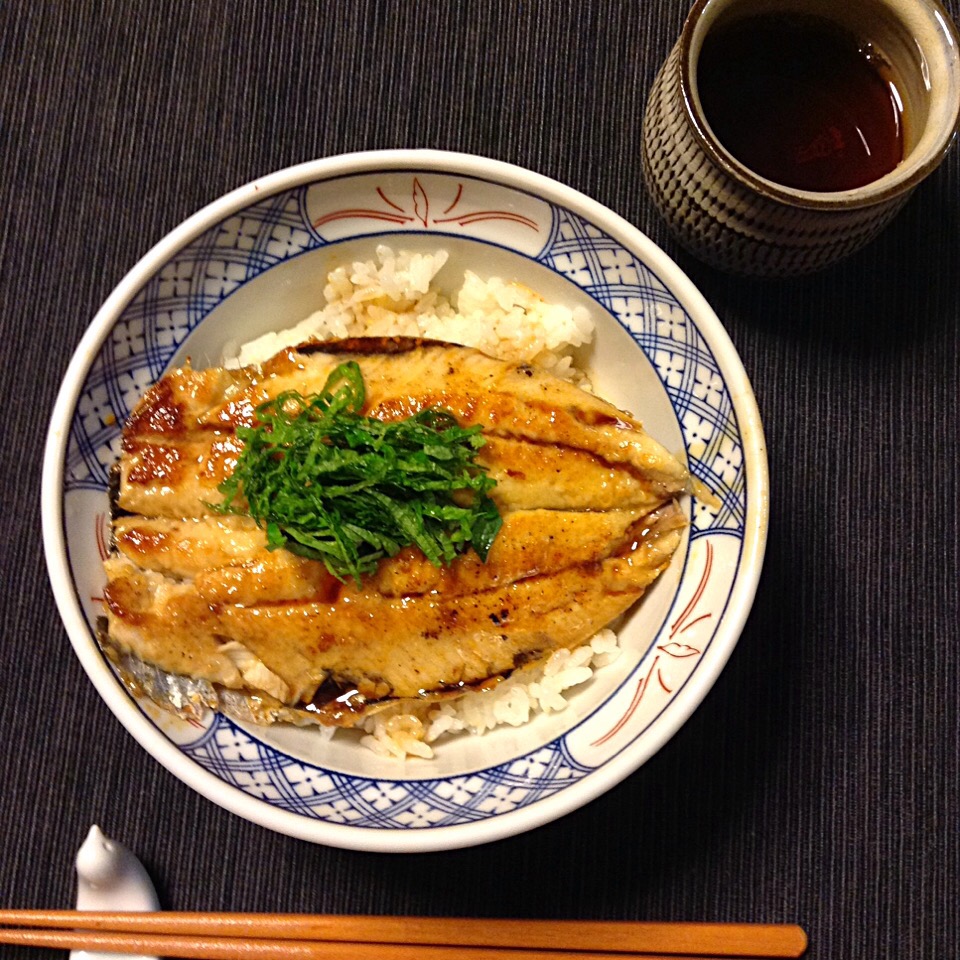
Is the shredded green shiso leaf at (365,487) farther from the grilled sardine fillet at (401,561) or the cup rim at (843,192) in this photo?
the cup rim at (843,192)

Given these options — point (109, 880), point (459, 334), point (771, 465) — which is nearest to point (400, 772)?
point (109, 880)

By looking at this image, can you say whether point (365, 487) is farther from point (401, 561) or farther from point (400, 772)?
point (400, 772)

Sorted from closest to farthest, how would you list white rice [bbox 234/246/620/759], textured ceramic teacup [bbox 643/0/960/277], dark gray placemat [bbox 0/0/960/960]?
textured ceramic teacup [bbox 643/0/960/277] < white rice [bbox 234/246/620/759] < dark gray placemat [bbox 0/0/960/960]

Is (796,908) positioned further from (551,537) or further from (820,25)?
(820,25)

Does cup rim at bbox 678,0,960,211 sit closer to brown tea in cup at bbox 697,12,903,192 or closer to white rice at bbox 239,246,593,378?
brown tea in cup at bbox 697,12,903,192

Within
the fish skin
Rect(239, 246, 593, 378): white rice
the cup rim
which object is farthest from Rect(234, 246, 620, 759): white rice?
the cup rim

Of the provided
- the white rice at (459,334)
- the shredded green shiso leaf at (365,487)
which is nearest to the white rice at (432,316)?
the white rice at (459,334)
